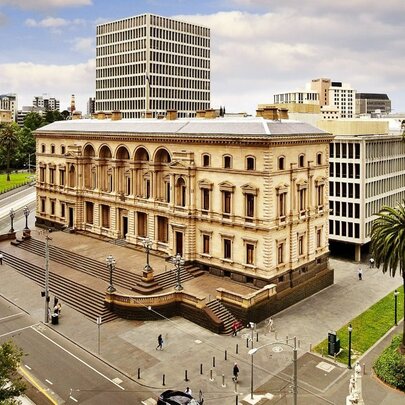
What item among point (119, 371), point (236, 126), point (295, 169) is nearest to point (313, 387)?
point (119, 371)

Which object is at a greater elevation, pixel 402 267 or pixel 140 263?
pixel 402 267

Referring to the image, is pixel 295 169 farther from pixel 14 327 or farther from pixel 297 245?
pixel 14 327

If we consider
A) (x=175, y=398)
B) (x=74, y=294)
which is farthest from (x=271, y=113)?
(x=175, y=398)

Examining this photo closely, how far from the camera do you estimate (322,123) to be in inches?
2980

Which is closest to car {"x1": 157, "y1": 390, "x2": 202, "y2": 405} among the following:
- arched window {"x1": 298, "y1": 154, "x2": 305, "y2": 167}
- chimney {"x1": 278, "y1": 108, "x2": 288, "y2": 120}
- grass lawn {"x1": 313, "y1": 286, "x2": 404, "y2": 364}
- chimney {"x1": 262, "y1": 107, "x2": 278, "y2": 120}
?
grass lawn {"x1": 313, "y1": 286, "x2": 404, "y2": 364}

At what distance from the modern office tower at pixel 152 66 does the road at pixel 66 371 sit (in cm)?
10529

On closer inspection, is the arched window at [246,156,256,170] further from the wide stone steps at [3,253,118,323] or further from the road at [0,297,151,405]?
the road at [0,297,151,405]

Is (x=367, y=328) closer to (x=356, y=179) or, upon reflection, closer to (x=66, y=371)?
(x=66, y=371)

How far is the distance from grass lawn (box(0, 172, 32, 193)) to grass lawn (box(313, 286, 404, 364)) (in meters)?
87.3

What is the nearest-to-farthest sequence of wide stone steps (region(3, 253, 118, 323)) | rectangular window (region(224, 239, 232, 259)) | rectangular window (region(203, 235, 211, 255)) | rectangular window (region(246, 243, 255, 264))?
wide stone steps (region(3, 253, 118, 323))
rectangular window (region(246, 243, 255, 264))
rectangular window (region(224, 239, 232, 259))
rectangular window (region(203, 235, 211, 255))

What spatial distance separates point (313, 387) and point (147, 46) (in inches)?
4996

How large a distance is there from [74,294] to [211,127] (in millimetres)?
23070

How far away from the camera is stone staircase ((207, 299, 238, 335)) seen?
149 ft

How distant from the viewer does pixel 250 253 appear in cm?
5131
